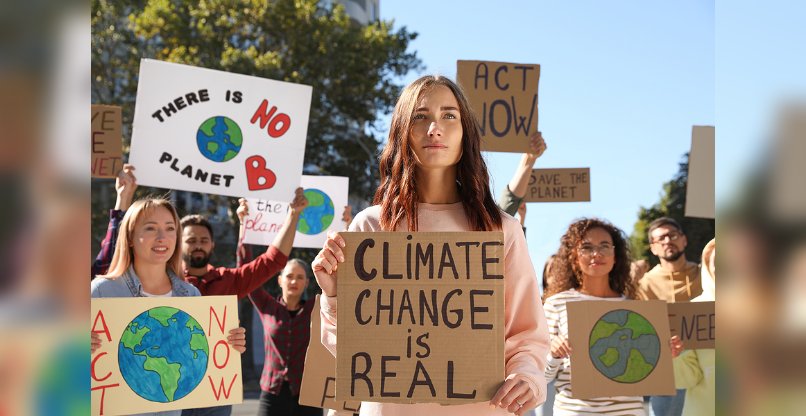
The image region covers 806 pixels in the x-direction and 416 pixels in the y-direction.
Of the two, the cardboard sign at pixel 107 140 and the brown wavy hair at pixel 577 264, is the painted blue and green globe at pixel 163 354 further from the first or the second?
the cardboard sign at pixel 107 140

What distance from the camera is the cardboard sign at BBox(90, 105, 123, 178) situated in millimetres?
6047

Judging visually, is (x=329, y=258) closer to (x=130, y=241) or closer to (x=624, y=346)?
(x=130, y=241)

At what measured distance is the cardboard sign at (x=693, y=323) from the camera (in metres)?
5.18

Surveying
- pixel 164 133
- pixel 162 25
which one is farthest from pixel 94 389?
pixel 162 25

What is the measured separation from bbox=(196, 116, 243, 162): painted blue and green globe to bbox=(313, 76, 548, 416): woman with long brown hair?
12.3ft

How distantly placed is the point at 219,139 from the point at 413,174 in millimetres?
3898

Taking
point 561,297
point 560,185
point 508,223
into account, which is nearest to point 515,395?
point 508,223

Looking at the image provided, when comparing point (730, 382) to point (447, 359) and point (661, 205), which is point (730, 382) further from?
point (661, 205)

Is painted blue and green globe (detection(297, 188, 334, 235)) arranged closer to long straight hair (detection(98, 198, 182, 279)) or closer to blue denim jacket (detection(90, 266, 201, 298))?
long straight hair (detection(98, 198, 182, 279))

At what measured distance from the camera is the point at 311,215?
805cm

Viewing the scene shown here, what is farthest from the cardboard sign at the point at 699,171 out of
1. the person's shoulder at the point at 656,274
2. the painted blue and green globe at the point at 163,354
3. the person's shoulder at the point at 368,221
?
the person's shoulder at the point at 368,221

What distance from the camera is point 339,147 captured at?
69.6 feet

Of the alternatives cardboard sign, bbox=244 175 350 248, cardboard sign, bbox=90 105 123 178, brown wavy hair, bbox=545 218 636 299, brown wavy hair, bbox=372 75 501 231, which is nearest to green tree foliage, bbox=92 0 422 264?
cardboard sign, bbox=244 175 350 248

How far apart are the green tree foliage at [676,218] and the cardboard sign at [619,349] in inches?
963
